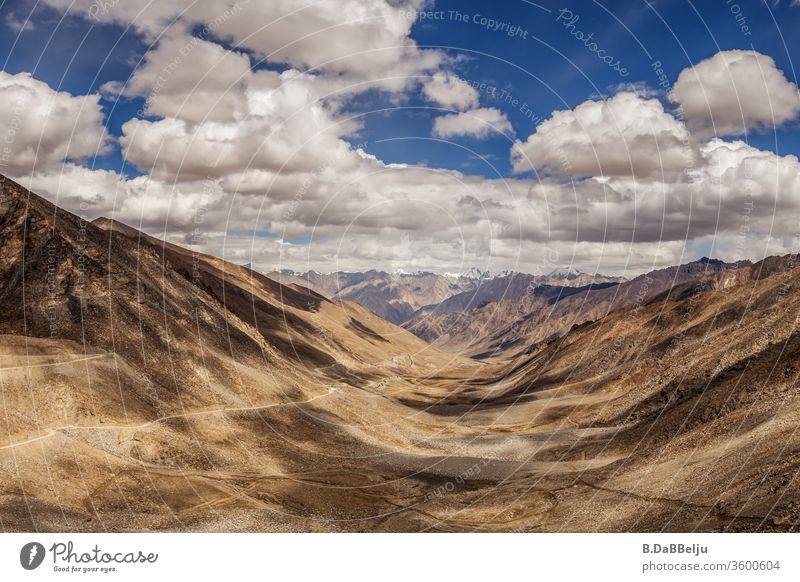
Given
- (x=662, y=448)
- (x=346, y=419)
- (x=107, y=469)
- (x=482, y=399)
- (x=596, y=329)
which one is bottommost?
(x=107, y=469)

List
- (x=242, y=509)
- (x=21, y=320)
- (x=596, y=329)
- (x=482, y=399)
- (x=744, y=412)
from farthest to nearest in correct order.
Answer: (x=596, y=329)
(x=482, y=399)
(x=21, y=320)
(x=744, y=412)
(x=242, y=509)

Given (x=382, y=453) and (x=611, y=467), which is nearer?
(x=611, y=467)

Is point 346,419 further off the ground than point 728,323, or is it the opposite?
point 728,323

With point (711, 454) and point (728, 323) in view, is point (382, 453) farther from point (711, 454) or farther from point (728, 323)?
point (728, 323)

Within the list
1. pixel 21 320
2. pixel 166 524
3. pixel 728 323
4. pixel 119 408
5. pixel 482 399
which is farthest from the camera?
pixel 482 399

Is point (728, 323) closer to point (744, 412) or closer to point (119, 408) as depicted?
point (744, 412)

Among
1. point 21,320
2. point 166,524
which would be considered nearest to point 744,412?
point 166,524

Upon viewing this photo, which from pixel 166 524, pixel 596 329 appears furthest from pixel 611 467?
pixel 596 329
